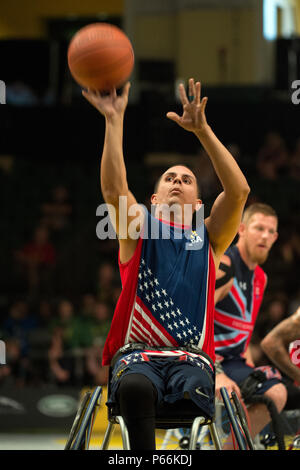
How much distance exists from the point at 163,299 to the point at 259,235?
2104 millimetres

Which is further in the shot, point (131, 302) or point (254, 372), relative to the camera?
point (254, 372)

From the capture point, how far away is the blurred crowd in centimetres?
1038

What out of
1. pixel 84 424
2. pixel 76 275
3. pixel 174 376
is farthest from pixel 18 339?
pixel 174 376

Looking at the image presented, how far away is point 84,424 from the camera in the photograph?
3.81 meters

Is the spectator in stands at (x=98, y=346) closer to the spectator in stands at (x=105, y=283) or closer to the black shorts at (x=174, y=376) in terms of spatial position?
the spectator in stands at (x=105, y=283)

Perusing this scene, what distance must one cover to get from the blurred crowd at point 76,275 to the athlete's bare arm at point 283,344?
392cm

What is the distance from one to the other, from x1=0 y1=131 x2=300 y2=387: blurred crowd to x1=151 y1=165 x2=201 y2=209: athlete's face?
5.39 meters

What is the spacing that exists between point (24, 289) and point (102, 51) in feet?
29.5

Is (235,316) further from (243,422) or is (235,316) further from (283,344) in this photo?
(243,422)

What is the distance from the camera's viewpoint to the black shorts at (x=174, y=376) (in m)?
3.74

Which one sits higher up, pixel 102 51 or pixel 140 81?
pixel 140 81
